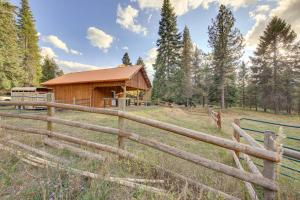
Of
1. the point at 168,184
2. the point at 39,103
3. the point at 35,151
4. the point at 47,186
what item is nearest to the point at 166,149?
the point at 168,184

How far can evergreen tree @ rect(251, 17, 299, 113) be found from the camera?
1006 inches

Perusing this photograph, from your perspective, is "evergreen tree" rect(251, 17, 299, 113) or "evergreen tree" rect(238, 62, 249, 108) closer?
"evergreen tree" rect(251, 17, 299, 113)

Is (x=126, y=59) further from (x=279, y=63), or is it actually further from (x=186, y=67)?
(x=279, y=63)

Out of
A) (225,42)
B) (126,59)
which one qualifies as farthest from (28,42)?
(225,42)

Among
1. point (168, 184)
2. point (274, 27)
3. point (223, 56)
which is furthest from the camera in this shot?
point (274, 27)

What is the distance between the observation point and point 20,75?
21.6 meters

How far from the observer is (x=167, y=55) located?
89.8 ft

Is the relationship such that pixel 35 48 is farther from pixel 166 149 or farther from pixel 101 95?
pixel 166 149

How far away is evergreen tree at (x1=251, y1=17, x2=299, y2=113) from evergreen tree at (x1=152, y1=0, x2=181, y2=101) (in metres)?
14.6

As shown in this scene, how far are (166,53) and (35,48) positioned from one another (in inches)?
919

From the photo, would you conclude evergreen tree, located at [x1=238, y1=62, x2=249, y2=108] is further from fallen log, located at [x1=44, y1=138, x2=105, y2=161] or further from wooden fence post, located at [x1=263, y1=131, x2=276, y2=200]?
fallen log, located at [x1=44, y1=138, x2=105, y2=161]

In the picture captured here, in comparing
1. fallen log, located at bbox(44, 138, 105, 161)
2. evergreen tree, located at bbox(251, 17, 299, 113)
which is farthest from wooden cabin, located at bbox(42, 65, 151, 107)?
evergreen tree, located at bbox(251, 17, 299, 113)

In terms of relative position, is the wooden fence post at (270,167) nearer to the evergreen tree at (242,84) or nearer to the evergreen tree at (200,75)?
the evergreen tree at (200,75)

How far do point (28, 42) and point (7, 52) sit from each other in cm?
996
